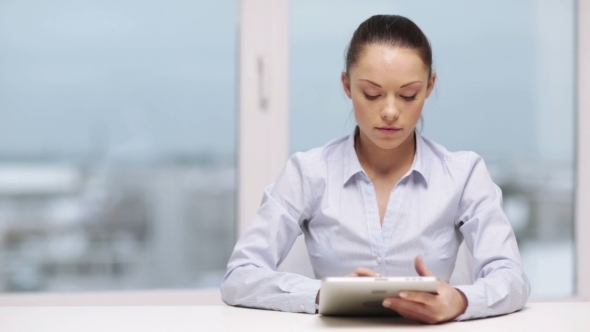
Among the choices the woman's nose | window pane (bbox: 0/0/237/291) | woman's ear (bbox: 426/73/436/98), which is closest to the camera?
the woman's nose

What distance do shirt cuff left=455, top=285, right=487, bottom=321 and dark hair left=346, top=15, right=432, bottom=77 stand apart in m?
0.56

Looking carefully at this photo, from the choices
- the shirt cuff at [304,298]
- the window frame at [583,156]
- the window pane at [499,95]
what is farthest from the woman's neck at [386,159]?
the window frame at [583,156]

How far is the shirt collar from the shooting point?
157 centimetres

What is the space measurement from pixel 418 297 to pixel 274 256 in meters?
0.51

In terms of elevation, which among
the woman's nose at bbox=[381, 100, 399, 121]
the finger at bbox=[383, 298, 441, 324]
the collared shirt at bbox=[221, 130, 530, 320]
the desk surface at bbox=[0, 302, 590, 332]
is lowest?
the desk surface at bbox=[0, 302, 590, 332]

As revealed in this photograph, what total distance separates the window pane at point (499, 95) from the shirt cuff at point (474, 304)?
48.7 inches

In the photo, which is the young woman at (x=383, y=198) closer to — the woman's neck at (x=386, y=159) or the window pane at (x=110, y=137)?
the woman's neck at (x=386, y=159)

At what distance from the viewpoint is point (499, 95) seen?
2492 millimetres

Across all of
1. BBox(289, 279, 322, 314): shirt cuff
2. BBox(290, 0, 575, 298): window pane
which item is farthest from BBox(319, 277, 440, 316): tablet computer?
BBox(290, 0, 575, 298): window pane

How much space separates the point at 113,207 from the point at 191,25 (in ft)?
2.37

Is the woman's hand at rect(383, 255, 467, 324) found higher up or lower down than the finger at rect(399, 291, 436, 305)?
lower down

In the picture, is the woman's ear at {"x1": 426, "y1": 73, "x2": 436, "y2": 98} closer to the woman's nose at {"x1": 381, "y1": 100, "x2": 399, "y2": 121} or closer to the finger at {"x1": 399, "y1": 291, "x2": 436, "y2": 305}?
the woman's nose at {"x1": 381, "y1": 100, "x2": 399, "y2": 121}

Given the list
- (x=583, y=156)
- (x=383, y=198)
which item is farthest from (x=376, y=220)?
(x=583, y=156)

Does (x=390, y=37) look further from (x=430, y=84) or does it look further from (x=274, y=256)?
(x=274, y=256)
